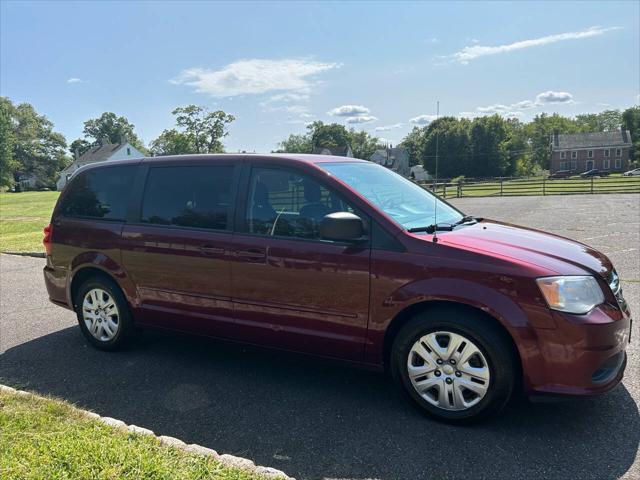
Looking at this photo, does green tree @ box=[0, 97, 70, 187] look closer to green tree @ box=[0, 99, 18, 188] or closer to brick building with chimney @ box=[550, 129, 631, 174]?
green tree @ box=[0, 99, 18, 188]

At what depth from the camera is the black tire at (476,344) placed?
3.00m

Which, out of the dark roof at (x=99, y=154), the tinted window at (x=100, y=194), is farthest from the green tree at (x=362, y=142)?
the tinted window at (x=100, y=194)

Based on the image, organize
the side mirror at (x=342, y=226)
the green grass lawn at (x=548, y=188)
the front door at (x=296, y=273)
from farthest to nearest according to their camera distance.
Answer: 1. the green grass lawn at (x=548, y=188)
2. the front door at (x=296, y=273)
3. the side mirror at (x=342, y=226)

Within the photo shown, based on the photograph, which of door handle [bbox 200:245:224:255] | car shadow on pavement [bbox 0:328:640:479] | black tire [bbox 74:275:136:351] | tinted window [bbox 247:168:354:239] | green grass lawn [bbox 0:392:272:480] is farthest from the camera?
black tire [bbox 74:275:136:351]

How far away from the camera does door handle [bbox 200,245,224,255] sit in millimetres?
3875

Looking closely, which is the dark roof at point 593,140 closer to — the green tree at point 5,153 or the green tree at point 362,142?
the green tree at point 362,142

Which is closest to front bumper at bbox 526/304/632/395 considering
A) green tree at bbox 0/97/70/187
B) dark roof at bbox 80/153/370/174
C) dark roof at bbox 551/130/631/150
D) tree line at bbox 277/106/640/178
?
dark roof at bbox 80/153/370/174

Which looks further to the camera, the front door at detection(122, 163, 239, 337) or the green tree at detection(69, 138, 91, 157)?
the green tree at detection(69, 138, 91, 157)

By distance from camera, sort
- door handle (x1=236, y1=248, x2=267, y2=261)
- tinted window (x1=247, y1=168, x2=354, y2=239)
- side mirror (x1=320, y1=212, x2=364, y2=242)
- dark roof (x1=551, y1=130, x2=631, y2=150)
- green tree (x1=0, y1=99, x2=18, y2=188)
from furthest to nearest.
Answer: dark roof (x1=551, y1=130, x2=631, y2=150)
green tree (x1=0, y1=99, x2=18, y2=188)
door handle (x1=236, y1=248, x2=267, y2=261)
tinted window (x1=247, y1=168, x2=354, y2=239)
side mirror (x1=320, y1=212, x2=364, y2=242)

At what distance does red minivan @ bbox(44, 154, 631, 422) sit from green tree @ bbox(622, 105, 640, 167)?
8965cm

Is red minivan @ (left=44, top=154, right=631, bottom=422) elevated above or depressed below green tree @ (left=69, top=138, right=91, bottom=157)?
below

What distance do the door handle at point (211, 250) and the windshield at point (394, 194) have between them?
1055 millimetres

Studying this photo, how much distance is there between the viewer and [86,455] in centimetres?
265

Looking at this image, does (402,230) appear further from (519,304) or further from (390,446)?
(390,446)
